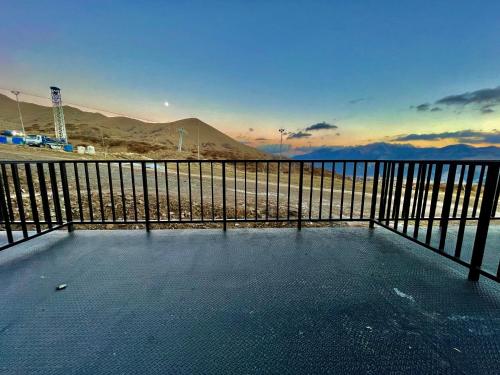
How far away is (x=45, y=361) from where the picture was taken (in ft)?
3.28

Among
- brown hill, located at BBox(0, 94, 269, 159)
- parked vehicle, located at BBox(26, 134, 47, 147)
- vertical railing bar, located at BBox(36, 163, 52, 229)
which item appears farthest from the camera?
brown hill, located at BBox(0, 94, 269, 159)

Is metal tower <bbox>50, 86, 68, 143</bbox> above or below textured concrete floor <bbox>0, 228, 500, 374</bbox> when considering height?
above

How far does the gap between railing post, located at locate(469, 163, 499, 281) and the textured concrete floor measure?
125 mm

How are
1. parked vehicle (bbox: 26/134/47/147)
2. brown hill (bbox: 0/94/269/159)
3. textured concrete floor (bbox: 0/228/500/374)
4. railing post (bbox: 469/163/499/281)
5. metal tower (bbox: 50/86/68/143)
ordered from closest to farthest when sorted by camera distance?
textured concrete floor (bbox: 0/228/500/374) → railing post (bbox: 469/163/499/281) → parked vehicle (bbox: 26/134/47/147) → metal tower (bbox: 50/86/68/143) → brown hill (bbox: 0/94/269/159)

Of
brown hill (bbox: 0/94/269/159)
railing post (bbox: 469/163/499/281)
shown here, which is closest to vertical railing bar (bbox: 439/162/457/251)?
railing post (bbox: 469/163/499/281)

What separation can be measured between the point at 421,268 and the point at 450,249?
744 millimetres

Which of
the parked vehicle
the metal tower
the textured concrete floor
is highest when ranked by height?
the metal tower

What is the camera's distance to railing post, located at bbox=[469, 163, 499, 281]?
1601mm

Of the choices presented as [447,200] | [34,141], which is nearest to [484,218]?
[447,200]

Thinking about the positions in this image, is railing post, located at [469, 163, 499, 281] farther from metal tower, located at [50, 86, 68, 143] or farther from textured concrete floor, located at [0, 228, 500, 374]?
metal tower, located at [50, 86, 68, 143]

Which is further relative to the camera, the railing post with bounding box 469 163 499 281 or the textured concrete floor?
the railing post with bounding box 469 163 499 281

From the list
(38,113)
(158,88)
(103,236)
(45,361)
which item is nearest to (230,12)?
(103,236)

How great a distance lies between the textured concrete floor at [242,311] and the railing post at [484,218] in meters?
0.13

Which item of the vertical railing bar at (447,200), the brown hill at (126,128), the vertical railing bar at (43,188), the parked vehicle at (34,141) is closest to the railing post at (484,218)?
the vertical railing bar at (447,200)
